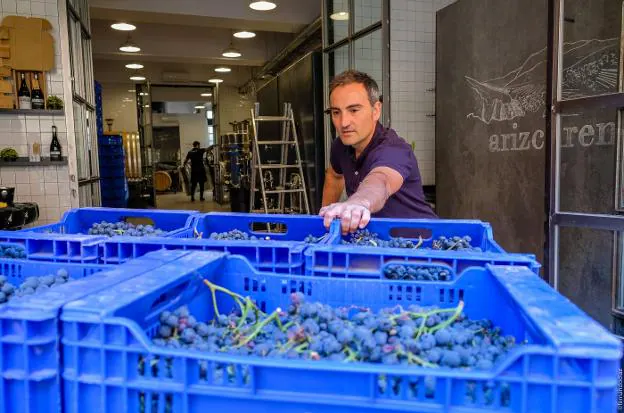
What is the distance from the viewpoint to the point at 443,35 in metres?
4.24

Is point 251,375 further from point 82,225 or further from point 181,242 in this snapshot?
point 82,225

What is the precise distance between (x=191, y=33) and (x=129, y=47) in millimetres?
1237

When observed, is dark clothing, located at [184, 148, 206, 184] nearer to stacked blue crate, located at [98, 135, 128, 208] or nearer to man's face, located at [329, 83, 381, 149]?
stacked blue crate, located at [98, 135, 128, 208]

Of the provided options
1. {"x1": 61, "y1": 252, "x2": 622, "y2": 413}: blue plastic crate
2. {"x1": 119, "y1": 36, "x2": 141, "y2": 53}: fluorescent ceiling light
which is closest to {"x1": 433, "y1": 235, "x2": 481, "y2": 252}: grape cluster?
{"x1": 61, "y1": 252, "x2": 622, "y2": 413}: blue plastic crate

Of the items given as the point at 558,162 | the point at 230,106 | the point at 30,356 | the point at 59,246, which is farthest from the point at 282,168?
the point at 230,106

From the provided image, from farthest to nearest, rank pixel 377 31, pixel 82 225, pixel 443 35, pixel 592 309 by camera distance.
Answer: pixel 377 31 → pixel 443 35 → pixel 592 309 → pixel 82 225

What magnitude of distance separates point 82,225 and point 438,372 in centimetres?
183

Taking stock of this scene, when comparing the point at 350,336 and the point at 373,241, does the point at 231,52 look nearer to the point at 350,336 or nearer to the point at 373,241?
the point at 373,241

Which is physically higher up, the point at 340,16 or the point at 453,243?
the point at 340,16

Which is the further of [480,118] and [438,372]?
[480,118]

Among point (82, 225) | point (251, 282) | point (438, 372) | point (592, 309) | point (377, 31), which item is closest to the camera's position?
point (438, 372)

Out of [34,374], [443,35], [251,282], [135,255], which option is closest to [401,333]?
[251,282]

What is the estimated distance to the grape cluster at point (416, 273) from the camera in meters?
1.16

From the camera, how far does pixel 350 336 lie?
792mm
